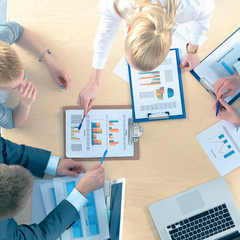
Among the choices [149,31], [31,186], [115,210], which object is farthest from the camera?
[115,210]

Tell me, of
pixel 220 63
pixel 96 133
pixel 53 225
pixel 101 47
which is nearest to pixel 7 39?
pixel 101 47

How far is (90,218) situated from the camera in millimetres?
1040

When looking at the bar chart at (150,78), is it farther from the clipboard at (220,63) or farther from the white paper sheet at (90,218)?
the white paper sheet at (90,218)

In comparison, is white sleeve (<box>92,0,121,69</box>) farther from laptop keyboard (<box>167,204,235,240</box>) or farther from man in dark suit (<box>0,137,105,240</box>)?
laptop keyboard (<box>167,204,235,240</box>)

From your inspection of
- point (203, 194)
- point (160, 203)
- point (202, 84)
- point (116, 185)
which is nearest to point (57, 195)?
point (116, 185)

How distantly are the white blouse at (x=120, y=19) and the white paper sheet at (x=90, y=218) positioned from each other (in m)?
0.51

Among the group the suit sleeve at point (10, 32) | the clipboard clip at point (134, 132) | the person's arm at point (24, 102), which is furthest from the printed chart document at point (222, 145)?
the suit sleeve at point (10, 32)

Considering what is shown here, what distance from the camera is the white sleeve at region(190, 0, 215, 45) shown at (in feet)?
2.94

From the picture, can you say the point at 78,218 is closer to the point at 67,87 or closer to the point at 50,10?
the point at 67,87

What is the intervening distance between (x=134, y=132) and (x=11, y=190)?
50 cm

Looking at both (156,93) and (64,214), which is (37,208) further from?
(156,93)

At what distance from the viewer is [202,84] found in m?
1.14

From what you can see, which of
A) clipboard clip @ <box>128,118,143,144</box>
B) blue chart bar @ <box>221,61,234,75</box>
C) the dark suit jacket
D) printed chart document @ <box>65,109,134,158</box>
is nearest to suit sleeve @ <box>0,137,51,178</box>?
the dark suit jacket

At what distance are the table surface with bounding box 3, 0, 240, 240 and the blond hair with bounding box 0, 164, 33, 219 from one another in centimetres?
25
